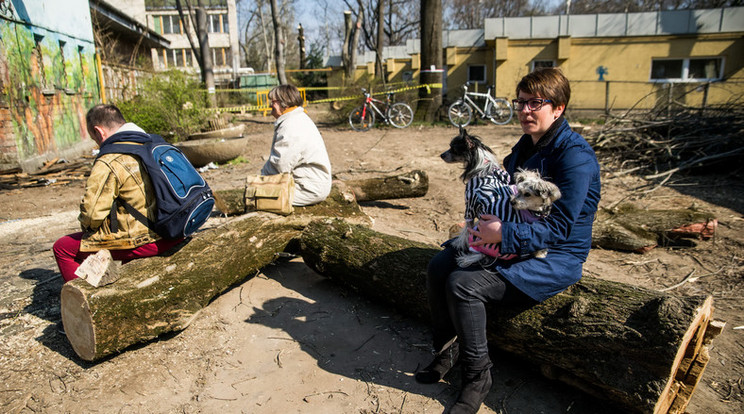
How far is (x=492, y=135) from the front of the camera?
11.8 metres

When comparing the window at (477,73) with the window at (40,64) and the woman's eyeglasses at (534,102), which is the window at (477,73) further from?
the woman's eyeglasses at (534,102)

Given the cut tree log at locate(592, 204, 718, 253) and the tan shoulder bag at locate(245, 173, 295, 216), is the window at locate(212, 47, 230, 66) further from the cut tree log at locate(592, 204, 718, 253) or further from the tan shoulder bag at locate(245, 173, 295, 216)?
the cut tree log at locate(592, 204, 718, 253)

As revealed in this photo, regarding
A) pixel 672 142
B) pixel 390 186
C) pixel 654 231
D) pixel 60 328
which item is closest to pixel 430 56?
pixel 672 142

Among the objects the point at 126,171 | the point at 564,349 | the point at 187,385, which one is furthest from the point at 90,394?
the point at 564,349

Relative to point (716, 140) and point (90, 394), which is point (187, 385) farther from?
point (716, 140)

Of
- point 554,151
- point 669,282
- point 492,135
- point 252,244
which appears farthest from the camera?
point 492,135

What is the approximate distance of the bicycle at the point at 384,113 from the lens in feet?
45.5

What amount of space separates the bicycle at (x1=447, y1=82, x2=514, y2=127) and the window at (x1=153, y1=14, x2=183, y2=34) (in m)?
37.3

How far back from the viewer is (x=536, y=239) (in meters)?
2.28

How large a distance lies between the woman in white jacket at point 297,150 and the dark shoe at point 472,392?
2.63 m

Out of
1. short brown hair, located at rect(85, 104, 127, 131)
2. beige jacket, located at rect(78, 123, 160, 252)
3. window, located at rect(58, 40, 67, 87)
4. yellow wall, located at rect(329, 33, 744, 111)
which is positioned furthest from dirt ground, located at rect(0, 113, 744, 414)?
yellow wall, located at rect(329, 33, 744, 111)

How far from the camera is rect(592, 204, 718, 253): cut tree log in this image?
16.4 ft

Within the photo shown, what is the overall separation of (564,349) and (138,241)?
2.83m

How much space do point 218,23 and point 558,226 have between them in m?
45.5
